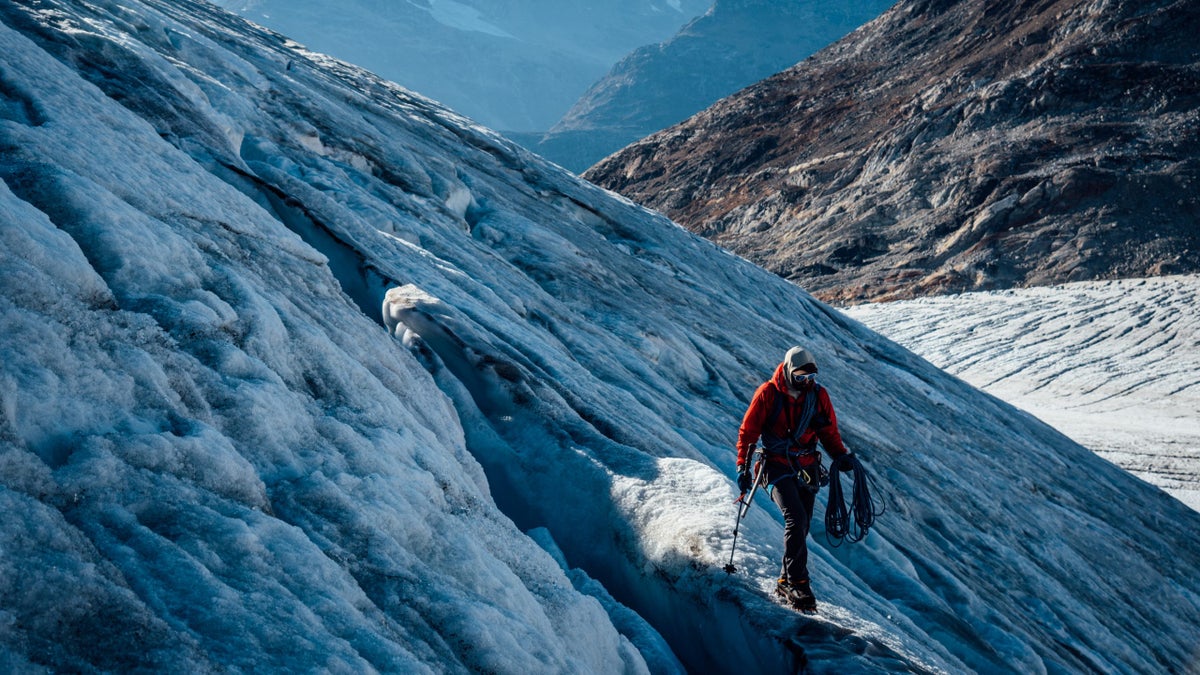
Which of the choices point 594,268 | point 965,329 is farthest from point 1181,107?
point 594,268

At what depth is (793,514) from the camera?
638 cm

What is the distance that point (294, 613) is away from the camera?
4152mm

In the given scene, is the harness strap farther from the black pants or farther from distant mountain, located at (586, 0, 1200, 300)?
distant mountain, located at (586, 0, 1200, 300)

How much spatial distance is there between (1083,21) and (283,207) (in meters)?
79.1

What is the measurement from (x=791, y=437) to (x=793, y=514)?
0.63 m

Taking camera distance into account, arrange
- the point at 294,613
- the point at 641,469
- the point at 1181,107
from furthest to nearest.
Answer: the point at 1181,107 → the point at 641,469 → the point at 294,613

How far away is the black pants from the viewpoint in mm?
6270

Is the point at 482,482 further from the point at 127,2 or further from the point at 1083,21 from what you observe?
the point at 1083,21

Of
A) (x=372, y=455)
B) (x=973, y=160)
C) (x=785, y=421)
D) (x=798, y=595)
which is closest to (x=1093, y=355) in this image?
(x=973, y=160)

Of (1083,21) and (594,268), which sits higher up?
(1083,21)

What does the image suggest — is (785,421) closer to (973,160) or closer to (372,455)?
(372,455)

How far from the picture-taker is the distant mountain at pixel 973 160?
5291cm

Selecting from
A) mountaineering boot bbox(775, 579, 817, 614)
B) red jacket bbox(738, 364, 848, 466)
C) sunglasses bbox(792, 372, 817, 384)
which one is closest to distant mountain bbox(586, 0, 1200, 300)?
red jacket bbox(738, 364, 848, 466)

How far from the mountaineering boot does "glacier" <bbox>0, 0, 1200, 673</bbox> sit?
205mm
